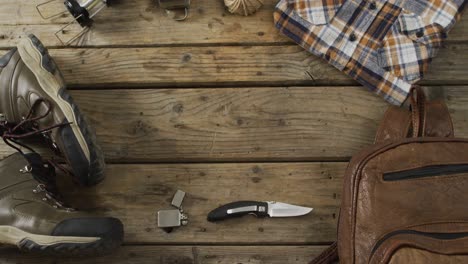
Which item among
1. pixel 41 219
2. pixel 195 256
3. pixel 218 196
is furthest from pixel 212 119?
pixel 41 219

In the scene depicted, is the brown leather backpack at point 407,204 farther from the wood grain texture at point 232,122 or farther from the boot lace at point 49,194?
the boot lace at point 49,194

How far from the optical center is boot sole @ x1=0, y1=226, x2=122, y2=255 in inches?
35.2

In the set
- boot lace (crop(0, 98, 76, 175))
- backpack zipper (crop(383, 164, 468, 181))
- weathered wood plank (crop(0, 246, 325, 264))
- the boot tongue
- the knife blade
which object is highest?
boot lace (crop(0, 98, 76, 175))

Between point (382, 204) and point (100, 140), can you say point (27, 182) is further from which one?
point (382, 204)

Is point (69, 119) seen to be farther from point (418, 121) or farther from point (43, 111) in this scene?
point (418, 121)

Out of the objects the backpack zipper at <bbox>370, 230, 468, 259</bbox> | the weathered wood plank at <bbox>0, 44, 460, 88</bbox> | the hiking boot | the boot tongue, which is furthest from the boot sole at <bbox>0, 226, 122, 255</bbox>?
the backpack zipper at <bbox>370, 230, 468, 259</bbox>

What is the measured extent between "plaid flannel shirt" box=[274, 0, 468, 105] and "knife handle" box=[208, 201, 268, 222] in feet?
1.08

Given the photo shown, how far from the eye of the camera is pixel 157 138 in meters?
1.05

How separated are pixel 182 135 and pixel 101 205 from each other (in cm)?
22

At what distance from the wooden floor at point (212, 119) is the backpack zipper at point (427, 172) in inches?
7.9

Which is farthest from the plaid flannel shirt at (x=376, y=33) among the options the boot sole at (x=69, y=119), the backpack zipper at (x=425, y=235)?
the boot sole at (x=69, y=119)

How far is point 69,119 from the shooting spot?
93cm

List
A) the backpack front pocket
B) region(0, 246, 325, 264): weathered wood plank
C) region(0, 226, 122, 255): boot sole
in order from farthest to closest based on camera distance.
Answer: region(0, 246, 325, 264): weathered wood plank, region(0, 226, 122, 255): boot sole, the backpack front pocket

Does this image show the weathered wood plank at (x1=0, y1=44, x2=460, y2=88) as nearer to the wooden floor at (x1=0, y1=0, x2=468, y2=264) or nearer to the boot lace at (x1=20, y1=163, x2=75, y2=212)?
the wooden floor at (x1=0, y1=0, x2=468, y2=264)
